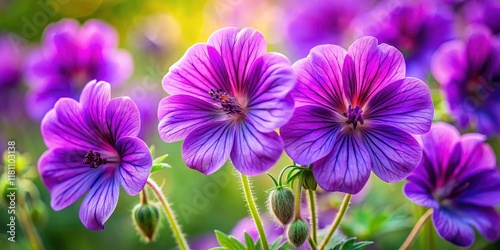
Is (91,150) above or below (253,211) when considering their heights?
above

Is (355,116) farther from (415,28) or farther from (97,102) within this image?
(415,28)

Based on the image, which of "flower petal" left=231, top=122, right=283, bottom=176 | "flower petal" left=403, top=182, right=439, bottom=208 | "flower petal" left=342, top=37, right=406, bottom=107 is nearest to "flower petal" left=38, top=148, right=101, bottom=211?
"flower petal" left=231, top=122, right=283, bottom=176

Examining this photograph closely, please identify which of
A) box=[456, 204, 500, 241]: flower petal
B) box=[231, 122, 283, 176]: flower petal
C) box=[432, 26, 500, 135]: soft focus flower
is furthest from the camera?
box=[432, 26, 500, 135]: soft focus flower

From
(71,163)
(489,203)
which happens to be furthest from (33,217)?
(489,203)

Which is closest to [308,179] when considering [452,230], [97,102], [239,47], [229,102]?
[229,102]

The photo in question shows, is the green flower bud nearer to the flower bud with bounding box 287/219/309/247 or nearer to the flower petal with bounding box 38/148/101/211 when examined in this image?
the flower bud with bounding box 287/219/309/247

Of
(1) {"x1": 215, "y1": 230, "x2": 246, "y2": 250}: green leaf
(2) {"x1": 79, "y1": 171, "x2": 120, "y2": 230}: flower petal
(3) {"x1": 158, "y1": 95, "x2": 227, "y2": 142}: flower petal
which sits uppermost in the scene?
(3) {"x1": 158, "y1": 95, "x2": 227, "y2": 142}: flower petal

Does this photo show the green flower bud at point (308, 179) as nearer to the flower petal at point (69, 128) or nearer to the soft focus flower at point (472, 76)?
the flower petal at point (69, 128)

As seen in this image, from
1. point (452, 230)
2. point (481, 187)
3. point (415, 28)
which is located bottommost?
point (452, 230)

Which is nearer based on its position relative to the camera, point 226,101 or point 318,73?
point 318,73
